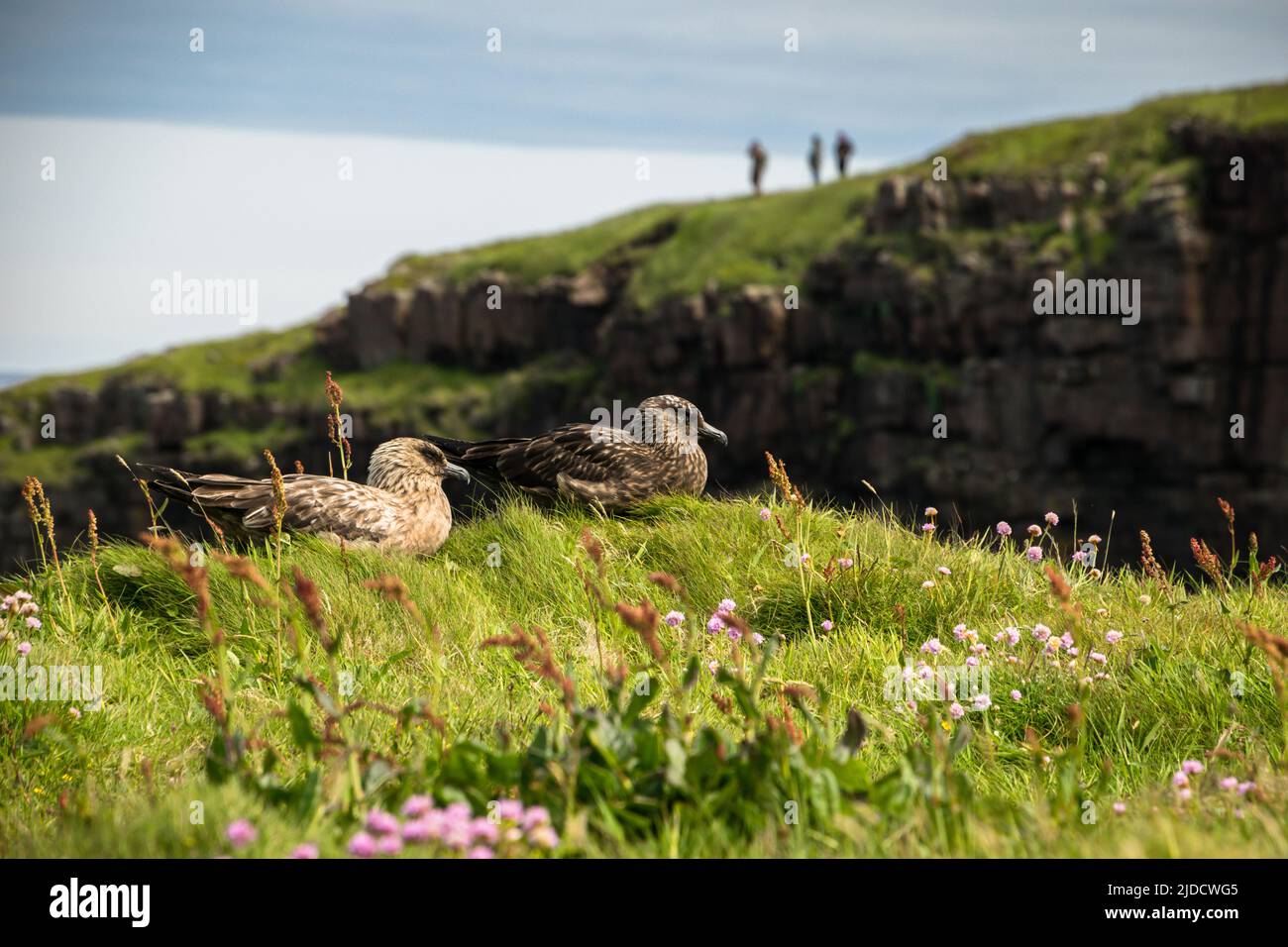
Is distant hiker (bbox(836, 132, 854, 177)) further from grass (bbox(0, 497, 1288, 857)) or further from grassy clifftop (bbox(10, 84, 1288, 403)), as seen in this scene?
grass (bbox(0, 497, 1288, 857))

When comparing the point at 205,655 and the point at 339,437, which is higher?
the point at 339,437

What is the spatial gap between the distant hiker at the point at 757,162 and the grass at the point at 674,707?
81.7m

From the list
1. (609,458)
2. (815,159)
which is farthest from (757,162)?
(609,458)

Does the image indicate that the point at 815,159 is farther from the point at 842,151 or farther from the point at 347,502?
the point at 347,502

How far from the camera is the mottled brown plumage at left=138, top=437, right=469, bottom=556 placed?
7.89 m

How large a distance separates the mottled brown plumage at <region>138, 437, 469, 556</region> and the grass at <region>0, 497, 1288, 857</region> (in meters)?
0.33

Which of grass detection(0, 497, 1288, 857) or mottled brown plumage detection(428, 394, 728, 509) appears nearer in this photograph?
grass detection(0, 497, 1288, 857)

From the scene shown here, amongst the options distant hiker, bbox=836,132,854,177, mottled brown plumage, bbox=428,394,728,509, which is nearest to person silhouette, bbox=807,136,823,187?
distant hiker, bbox=836,132,854,177

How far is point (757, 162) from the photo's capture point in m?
88.6

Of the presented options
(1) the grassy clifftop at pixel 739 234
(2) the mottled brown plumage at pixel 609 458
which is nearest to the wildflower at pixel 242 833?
(2) the mottled brown plumage at pixel 609 458
